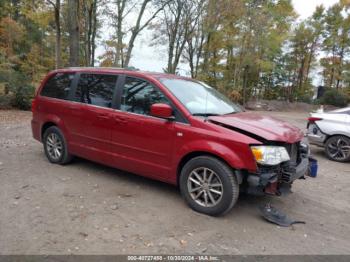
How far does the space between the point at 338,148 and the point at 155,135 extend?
17.9ft

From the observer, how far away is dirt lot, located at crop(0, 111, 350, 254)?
10.2 ft

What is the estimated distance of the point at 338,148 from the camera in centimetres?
732

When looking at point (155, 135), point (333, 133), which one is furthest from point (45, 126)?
point (333, 133)

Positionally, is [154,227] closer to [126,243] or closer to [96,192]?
[126,243]

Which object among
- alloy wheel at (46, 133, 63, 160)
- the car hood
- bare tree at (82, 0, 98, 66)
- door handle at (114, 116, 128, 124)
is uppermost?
bare tree at (82, 0, 98, 66)

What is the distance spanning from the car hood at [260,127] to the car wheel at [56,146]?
119 inches

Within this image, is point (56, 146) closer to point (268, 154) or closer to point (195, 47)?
point (268, 154)

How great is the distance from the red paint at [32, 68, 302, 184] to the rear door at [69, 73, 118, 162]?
16mm

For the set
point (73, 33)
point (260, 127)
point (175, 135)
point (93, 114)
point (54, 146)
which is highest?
point (73, 33)

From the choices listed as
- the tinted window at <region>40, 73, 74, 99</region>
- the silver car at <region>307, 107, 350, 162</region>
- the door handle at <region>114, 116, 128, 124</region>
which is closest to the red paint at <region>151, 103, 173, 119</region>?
the door handle at <region>114, 116, 128, 124</region>

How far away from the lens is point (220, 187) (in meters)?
3.71

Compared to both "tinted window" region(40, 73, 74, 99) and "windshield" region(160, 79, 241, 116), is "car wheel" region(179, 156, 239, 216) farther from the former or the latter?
"tinted window" region(40, 73, 74, 99)

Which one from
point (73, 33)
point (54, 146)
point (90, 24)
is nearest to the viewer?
point (54, 146)

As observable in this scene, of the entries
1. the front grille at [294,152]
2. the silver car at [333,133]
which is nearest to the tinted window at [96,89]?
the front grille at [294,152]
